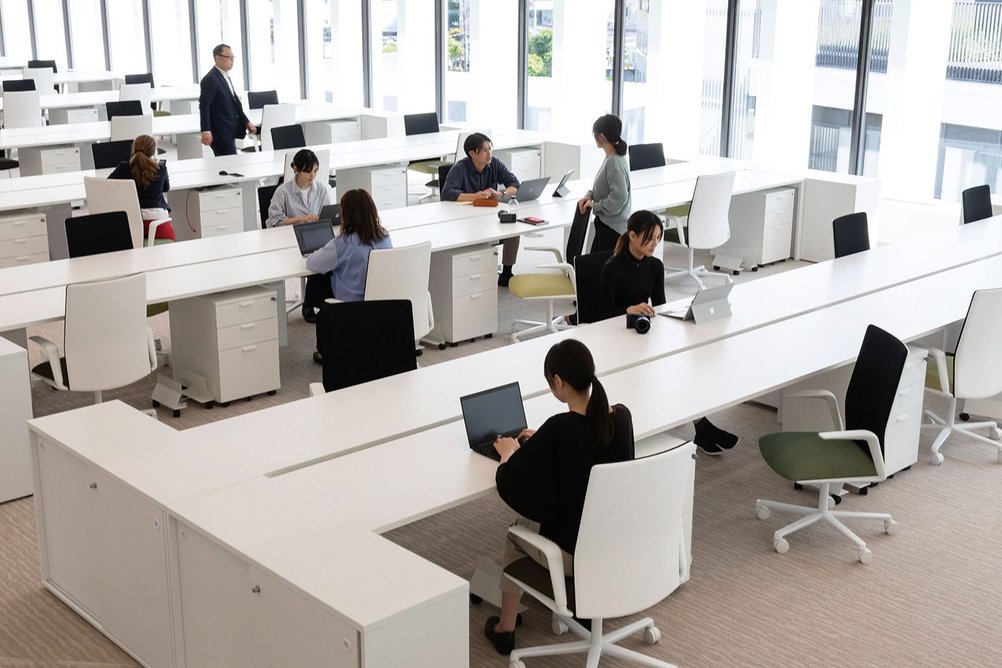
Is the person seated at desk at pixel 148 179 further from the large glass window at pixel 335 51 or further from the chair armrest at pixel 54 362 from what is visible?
the large glass window at pixel 335 51

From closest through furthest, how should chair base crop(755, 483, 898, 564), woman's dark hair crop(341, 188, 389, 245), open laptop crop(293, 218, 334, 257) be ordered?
chair base crop(755, 483, 898, 564) → woman's dark hair crop(341, 188, 389, 245) → open laptop crop(293, 218, 334, 257)

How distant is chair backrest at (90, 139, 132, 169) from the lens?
8.80 metres

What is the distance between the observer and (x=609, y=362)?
469 centimetres

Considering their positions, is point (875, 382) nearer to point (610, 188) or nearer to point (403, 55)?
point (610, 188)

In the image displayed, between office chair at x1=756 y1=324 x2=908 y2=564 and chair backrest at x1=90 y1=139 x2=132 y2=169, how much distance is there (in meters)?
6.13

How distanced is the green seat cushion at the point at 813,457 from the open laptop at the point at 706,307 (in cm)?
83

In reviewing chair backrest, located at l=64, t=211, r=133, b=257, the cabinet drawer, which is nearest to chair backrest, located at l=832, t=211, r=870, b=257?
the cabinet drawer

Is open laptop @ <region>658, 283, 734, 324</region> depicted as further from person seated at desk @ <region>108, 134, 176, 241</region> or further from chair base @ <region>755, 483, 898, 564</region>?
person seated at desk @ <region>108, 134, 176, 241</region>

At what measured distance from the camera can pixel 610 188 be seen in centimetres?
688

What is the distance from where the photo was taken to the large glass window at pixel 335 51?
1450 cm

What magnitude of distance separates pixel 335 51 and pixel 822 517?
37.9 ft

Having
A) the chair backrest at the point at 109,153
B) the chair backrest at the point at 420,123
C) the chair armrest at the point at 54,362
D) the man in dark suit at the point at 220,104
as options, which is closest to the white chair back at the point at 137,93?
the man in dark suit at the point at 220,104

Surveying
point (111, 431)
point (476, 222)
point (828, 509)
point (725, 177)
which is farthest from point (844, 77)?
point (111, 431)

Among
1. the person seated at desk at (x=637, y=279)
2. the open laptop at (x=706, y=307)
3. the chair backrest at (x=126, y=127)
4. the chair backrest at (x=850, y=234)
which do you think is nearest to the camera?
the open laptop at (x=706, y=307)
